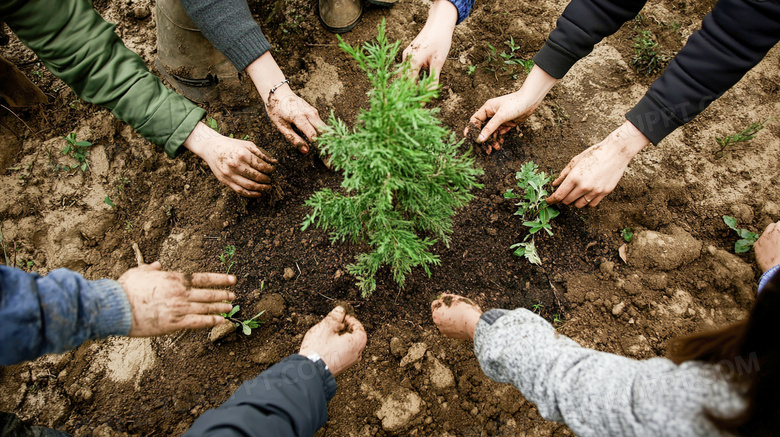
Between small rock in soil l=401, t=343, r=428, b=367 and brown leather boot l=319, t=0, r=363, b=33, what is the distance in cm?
265

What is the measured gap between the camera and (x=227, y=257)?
2586 mm

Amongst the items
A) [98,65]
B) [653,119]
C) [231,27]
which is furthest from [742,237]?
[98,65]

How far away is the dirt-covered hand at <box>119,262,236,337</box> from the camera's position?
1658 millimetres

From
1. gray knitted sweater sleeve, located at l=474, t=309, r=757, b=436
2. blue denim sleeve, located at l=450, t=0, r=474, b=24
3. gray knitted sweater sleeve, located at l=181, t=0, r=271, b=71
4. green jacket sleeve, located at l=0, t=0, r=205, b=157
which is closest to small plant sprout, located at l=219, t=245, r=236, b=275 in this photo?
green jacket sleeve, located at l=0, t=0, r=205, b=157

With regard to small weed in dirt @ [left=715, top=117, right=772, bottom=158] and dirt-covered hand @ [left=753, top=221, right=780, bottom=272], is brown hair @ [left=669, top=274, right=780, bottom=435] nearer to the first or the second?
dirt-covered hand @ [left=753, top=221, right=780, bottom=272]

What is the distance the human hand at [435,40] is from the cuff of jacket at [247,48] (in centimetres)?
93

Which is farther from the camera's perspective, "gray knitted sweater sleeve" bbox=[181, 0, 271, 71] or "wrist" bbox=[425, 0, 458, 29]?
"wrist" bbox=[425, 0, 458, 29]

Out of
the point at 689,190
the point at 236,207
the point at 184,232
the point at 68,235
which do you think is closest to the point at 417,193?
the point at 236,207

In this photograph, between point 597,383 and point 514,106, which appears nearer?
point 597,383

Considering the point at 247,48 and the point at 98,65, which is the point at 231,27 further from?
the point at 98,65

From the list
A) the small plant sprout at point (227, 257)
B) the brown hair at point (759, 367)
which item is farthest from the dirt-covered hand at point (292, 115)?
the brown hair at point (759, 367)

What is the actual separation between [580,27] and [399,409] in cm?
257

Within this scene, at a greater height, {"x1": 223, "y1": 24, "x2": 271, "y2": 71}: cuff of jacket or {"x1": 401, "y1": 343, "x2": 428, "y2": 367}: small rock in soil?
{"x1": 223, "y1": 24, "x2": 271, "y2": 71}: cuff of jacket

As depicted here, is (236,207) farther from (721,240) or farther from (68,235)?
(721,240)
